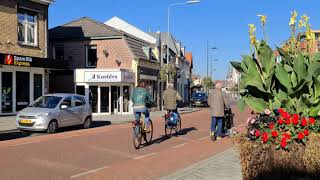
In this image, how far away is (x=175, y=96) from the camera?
1506cm

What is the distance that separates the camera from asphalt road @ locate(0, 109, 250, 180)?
8.71 metres

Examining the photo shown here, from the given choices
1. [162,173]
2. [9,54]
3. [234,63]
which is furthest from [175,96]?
[9,54]

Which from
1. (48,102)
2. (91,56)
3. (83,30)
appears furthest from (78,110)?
(83,30)

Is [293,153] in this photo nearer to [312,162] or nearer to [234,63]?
[312,162]

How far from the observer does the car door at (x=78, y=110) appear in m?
A: 19.0

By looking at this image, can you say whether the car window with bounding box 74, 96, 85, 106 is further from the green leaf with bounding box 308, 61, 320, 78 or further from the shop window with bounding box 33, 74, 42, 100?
the green leaf with bounding box 308, 61, 320, 78

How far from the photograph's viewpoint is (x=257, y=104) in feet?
20.0

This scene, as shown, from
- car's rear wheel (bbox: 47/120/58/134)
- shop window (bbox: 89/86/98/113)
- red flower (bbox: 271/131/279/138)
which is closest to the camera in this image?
red flower (bbox: 271/131/279/138)

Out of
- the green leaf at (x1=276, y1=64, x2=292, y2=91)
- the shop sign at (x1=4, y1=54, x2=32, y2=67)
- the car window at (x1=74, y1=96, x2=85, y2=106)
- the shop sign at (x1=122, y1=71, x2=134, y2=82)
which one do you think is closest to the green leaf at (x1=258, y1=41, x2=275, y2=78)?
the green leaf at (x1=276, y1=64, x2=292, y2=91)

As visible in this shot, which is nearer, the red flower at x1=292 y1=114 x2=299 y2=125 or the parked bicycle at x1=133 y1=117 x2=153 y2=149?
the red flower at x1=292 y1=114 x2=299 y2=125

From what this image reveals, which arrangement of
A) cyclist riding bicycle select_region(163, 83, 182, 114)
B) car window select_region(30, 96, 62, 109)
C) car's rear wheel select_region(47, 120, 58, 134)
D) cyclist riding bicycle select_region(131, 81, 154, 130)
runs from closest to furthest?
cyclist riding bicycle select_region(131, 81, 154, 130)
cyclist riding bicycle select_region(163, 83, 182, 114)
car's rear wheel select_region(47, 120, 58, 134)
car window select_region(30, 96, 62, 109)

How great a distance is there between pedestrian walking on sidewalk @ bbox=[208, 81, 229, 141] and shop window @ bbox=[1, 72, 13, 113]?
14612mm

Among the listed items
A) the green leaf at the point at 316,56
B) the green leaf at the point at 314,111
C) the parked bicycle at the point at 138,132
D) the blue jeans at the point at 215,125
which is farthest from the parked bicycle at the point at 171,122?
the green leaf at the point at 314,111

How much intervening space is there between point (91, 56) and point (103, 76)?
12.3 ft
